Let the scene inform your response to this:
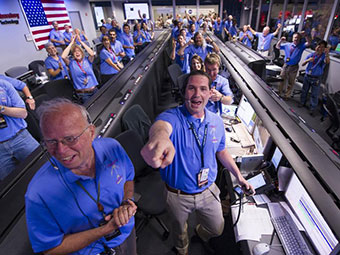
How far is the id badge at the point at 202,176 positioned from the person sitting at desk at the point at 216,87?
107 cm

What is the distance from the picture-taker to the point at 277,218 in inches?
56.5

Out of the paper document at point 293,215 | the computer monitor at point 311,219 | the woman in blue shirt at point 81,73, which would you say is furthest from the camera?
the woman in blue shirt at point 81,73

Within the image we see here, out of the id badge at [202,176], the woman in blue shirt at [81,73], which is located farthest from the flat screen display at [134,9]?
the id badge at [202,176]

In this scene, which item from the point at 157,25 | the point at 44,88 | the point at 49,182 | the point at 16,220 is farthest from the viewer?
the point at 157,25

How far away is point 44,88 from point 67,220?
10.4 feet

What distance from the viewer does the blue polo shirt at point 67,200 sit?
88cm

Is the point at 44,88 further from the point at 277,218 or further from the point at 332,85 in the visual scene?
the point at 332,85

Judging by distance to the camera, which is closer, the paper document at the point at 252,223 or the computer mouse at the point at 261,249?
the computer mouse at the point at 261,249

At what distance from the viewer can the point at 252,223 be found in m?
1.46

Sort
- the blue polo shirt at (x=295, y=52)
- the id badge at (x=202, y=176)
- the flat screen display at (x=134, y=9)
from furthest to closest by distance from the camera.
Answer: the flat screen display at (x=134, y=9) < the blue polo shirt at (x=295, y=52) < the id badge at (x=202, y=176)

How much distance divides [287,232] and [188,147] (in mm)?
910

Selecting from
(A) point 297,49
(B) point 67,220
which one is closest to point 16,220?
(B) point 67,220

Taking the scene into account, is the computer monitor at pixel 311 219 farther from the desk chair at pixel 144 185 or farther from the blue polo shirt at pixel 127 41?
the blue polo shirt at pixel 127 41

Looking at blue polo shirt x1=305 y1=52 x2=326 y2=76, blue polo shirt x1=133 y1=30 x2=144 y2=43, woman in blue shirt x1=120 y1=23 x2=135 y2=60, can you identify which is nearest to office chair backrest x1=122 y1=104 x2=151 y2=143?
blue polo shirt x1=305 y1=52 x2=326 y2=76
